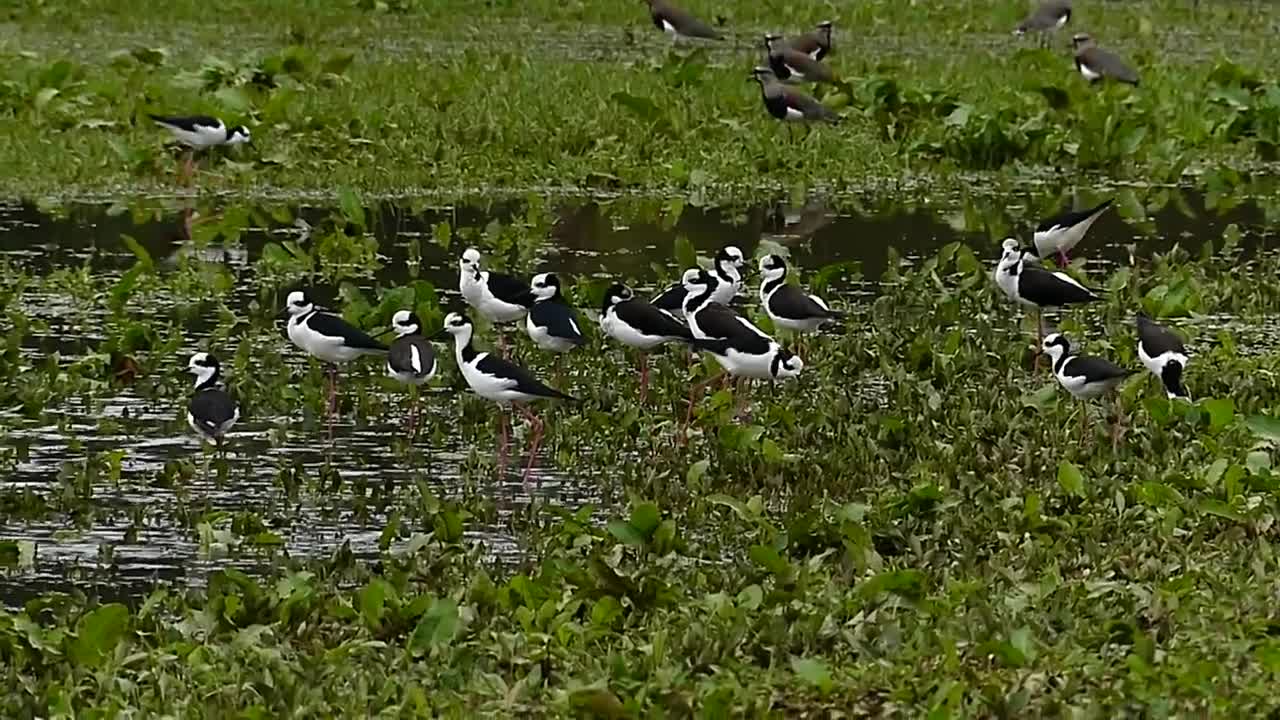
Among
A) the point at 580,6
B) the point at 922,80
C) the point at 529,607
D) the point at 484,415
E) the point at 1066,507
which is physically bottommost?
the point at 580,6

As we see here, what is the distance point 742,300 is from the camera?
14.6 metres

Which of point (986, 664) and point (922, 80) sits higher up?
point (986, 664)

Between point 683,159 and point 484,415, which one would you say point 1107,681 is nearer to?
point 484,415

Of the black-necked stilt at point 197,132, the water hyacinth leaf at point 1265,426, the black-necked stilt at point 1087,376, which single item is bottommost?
the black-necked stilt at point 197,132

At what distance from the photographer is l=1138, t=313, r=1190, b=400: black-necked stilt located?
11469 millimetres

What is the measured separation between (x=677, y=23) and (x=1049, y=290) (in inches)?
482

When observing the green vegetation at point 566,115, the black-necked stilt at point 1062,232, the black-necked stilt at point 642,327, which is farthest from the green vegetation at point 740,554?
the green vegetation at point 566,115

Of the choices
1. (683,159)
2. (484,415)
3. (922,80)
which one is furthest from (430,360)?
(922,80)

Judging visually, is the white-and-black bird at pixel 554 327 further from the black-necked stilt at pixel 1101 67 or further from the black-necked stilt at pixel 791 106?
the black-necked stilt at pixel 1101 67

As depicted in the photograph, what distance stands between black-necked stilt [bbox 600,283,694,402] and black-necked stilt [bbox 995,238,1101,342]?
205cm

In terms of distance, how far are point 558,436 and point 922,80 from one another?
11.4 meters

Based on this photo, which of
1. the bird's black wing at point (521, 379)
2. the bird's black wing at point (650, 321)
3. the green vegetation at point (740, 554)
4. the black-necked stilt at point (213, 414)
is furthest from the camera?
the bird's black wing at point (650, 321)

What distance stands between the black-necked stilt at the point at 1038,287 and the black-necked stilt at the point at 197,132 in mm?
6340

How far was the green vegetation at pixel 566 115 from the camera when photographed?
1831 cm
